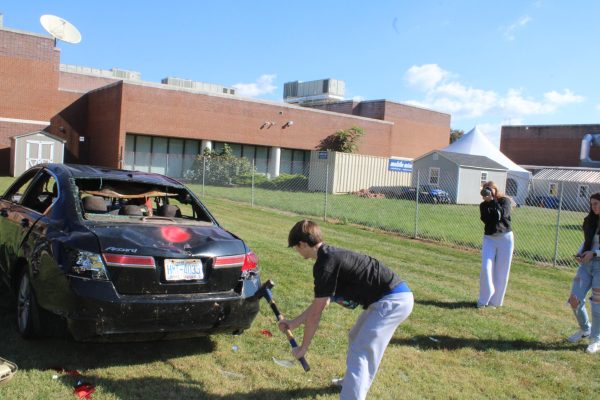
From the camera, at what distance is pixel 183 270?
160 inches

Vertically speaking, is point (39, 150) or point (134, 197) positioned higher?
point (39, 150)

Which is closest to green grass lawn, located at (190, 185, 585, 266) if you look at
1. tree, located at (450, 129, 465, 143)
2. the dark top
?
the dark top

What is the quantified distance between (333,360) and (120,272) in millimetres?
1954

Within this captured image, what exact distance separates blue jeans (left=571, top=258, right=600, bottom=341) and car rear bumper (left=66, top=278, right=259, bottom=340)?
3718 mm

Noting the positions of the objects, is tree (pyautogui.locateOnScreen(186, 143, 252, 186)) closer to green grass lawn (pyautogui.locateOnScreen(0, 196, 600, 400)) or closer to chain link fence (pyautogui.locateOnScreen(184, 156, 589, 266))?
chain link fence (pyautogui.locateOnScreen(184, 156, 589, 266))

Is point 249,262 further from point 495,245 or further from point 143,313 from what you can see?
point 495,245

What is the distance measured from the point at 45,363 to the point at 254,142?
113 feet

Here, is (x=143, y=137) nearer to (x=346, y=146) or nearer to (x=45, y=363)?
(x=346, y=146)

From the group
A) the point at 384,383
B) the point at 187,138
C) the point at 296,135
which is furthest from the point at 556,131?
the point at 384,383

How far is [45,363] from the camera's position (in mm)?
4082

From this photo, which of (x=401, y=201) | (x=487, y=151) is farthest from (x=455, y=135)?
(x=401, y=201)

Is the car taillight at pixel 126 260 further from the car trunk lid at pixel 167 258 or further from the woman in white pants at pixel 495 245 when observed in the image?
the woman in white pants at pixel 495 245

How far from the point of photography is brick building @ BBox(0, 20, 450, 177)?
3216 cm

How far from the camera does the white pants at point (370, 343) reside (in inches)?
135
